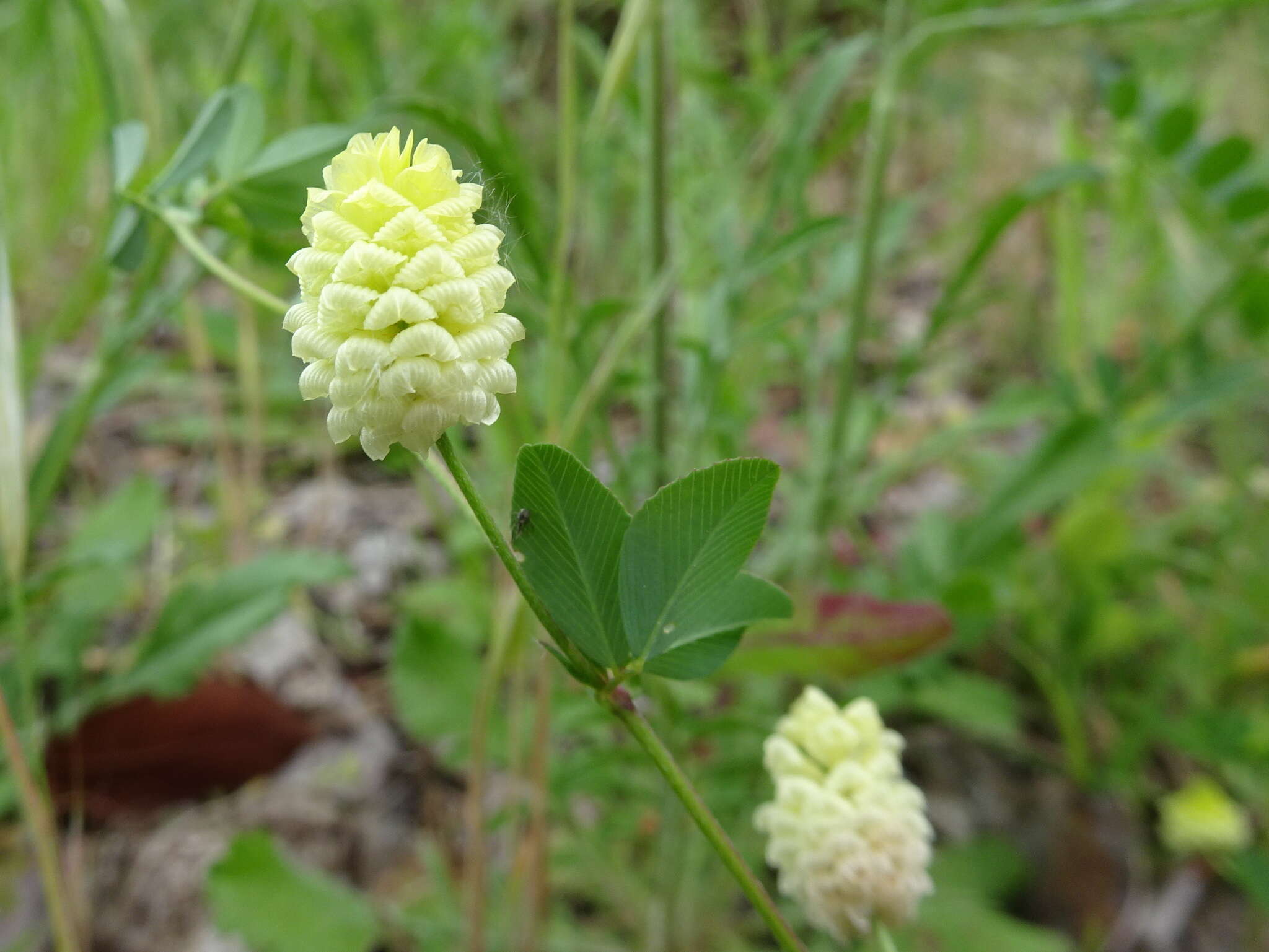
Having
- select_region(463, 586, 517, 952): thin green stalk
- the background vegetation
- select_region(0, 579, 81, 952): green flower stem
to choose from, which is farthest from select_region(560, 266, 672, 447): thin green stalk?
select_region(0, 579, 81, 952): green flower stem

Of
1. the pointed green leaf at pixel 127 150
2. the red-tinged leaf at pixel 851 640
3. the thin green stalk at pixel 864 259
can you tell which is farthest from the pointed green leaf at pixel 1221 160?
the pointed green leaf at pixel 127 150

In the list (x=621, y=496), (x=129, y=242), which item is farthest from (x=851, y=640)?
(x=129, y=242)

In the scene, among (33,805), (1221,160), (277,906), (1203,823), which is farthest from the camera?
(1203,823)

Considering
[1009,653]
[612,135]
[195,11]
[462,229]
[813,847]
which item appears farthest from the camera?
[195,11]

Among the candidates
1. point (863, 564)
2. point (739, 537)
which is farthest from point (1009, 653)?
point (739, 537)

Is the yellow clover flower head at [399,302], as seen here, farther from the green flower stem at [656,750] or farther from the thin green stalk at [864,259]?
the thin green stalk at [864,259]

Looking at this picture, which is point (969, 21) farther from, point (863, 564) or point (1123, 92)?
point (863, 564)

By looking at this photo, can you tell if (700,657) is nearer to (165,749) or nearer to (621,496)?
(621,496)
